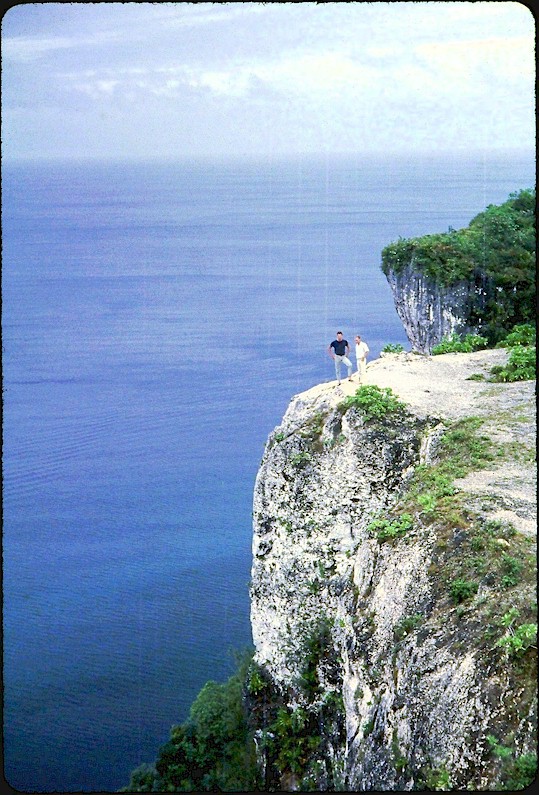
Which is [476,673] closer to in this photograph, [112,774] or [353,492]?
[353,492]

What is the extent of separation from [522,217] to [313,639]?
35.1 feet

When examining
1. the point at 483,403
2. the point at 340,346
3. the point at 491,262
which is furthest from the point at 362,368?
the point at 491,262

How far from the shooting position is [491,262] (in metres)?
19.9

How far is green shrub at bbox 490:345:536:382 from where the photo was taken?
562 inches

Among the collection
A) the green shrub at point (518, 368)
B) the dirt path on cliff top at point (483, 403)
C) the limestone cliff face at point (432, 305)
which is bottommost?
the dirt path on cliff top at point (483, 403)

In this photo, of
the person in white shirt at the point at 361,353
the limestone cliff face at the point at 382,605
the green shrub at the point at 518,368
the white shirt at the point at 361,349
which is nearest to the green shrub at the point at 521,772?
the limestone cliff face at the point at 382,605

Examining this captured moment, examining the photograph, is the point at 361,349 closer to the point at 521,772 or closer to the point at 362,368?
the point at 362,368

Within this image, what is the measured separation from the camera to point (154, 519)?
28.1 m

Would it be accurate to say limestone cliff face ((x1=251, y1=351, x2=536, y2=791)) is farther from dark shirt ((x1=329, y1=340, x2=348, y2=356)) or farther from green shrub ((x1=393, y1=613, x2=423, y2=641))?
dark shirt ((x1=329, y1=340, x2=348, y2=356))

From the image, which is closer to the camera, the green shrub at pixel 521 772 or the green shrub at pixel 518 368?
the green shrub at pixel 521 772

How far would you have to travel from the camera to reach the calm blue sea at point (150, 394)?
779 inches

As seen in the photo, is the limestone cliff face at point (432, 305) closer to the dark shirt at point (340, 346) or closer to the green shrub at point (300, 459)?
the dark shirt at point (340, 346)

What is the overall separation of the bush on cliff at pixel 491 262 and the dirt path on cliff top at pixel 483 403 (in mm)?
3461

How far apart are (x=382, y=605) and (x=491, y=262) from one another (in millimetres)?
11735
